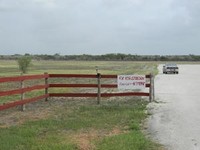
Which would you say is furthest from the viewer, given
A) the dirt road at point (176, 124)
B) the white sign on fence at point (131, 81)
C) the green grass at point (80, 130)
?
the white sign on fence at point (131, 81)

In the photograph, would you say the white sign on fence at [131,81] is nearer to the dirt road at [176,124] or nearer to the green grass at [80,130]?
the dirt road at [176,124]

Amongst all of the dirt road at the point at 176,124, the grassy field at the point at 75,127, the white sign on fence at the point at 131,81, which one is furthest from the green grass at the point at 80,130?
the white sign on fence at the point at 131,81

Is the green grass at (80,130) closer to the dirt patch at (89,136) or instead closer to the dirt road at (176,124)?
the dirt patch at (89,136)

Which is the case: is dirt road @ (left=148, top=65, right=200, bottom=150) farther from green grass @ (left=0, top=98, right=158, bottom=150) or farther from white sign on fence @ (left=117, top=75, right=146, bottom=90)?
white sign on fence @ (left=117, top=75, right=146, bottom=90)

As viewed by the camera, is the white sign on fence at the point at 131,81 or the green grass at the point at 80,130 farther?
the white sign on fence at the point at 131,81

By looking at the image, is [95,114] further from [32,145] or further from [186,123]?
[32,145]

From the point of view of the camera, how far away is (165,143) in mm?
9586

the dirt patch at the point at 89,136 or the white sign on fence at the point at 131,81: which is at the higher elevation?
the white sign on fence at the point at 131,81

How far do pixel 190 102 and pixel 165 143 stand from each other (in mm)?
9555

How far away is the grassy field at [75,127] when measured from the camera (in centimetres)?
920

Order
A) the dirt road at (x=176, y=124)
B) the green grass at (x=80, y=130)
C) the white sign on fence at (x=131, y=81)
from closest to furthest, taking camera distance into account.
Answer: the green grass at (x=80, y=130) → the dirt road at (x=176, y=124) → the white sign on fence at (x=131, y=81)

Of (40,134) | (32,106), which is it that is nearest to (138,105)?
(32,106)

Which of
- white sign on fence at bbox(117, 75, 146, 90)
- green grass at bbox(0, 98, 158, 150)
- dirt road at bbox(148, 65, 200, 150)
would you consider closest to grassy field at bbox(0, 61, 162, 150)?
green grass at bbox(0, 98, 158, 150)

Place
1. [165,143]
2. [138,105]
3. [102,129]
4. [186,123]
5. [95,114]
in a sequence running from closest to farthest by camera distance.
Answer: [165,143]
[102,129]
[186,123]
[95,114]
[138,105]
